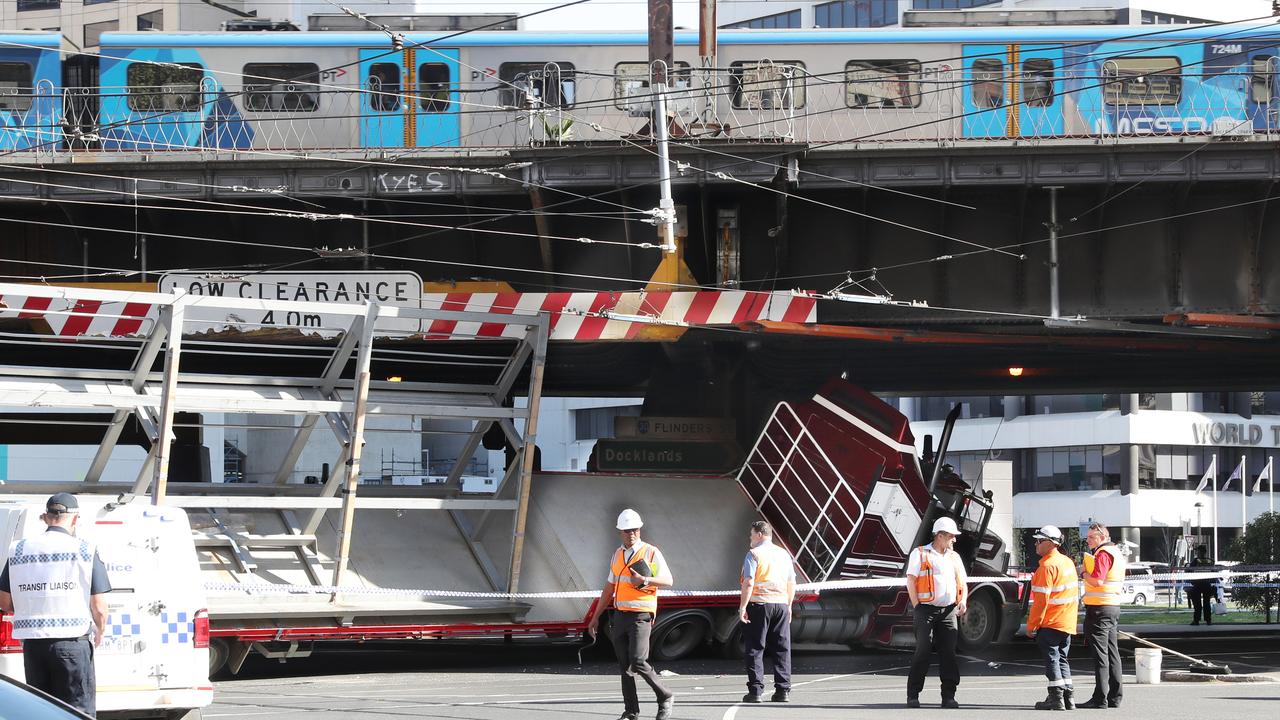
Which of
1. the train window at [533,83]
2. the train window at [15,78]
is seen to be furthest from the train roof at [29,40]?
the train window at [533,83]

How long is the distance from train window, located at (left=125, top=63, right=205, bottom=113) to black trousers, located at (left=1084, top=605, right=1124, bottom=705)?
1625cm

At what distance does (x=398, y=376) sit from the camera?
27.4 m

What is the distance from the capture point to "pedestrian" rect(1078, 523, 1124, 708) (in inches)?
540

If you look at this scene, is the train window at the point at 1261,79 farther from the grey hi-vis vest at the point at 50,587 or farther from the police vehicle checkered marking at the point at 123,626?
the grey hi-vis vest at the point at 50,587

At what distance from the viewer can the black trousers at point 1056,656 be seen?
13.5m

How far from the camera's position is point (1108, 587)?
545 inches

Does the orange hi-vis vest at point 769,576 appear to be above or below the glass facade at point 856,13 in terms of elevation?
below

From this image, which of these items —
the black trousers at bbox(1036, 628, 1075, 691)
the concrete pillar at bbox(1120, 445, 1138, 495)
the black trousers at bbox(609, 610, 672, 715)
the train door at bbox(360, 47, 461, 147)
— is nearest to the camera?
the black trousers at bbox(609, 610, 672, 715)

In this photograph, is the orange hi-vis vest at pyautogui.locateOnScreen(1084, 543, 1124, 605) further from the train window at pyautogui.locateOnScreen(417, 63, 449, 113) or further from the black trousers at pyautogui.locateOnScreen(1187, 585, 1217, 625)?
the black trousers at pyautogui.locateOnScreen(1187, 585, 1217, 625)

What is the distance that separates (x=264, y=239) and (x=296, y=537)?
491 centimetres

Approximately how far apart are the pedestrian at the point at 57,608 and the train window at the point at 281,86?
16.2m

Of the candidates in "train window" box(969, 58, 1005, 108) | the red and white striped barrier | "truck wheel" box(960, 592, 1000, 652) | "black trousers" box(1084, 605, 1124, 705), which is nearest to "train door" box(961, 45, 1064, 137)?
"train window" box(969, 58, 1005, 108)

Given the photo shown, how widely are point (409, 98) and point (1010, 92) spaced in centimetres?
990

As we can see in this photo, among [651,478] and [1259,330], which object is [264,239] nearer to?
[651,478]
